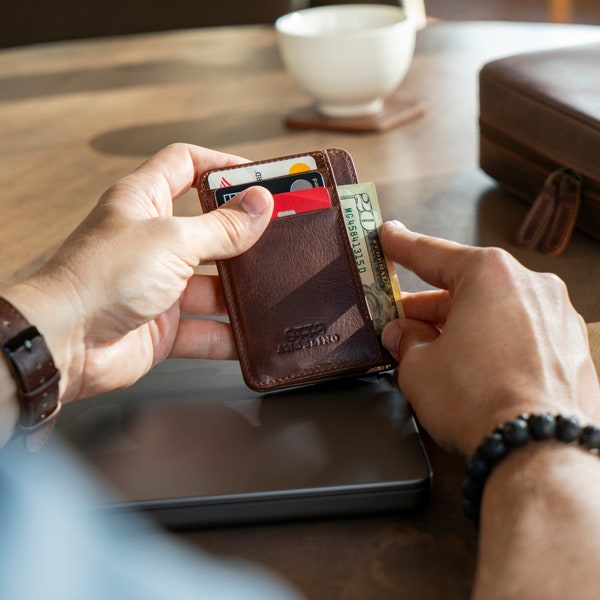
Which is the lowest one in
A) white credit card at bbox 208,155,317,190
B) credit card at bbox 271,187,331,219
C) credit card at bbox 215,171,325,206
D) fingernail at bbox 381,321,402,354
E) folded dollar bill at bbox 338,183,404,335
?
fingernail at bbox 381,321,402,354

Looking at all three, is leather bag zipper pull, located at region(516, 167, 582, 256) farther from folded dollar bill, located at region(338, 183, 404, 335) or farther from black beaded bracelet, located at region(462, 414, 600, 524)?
black beaded bracelet, located at region(462, 414, 600, 524)

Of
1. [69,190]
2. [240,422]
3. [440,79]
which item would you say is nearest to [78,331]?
[240,422]

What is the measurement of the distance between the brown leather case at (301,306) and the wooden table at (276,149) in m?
0.14

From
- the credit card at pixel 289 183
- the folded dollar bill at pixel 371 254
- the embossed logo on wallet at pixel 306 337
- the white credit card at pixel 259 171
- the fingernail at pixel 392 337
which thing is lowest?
the fingernail at pixel 392 337

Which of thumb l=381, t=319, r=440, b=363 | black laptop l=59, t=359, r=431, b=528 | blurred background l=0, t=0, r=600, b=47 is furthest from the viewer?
blurred background l=0, t=0, r=600, b=47

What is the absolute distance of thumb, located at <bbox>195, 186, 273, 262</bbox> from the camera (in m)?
0.75

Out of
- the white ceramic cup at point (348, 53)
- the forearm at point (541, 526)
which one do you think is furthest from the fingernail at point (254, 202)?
the white ceramic cup at point (348, 53)

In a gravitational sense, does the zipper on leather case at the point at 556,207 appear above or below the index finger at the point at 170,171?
below

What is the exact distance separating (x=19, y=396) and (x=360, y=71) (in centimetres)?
86

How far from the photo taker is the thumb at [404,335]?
732 millimetres

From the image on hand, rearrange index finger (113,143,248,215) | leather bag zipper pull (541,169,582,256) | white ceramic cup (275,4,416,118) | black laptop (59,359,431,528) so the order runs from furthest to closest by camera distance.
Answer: white ceramic cup (275,4,416,118)
leather bag zipper pull (541,169,582,256)
index finger (113,143,248,215)
black laptop (59,359,431,528)

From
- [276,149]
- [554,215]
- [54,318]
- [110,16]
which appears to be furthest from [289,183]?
[110,16]

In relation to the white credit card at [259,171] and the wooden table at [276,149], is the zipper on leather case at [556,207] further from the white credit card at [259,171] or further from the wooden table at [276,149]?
the white credit card at [259,171]

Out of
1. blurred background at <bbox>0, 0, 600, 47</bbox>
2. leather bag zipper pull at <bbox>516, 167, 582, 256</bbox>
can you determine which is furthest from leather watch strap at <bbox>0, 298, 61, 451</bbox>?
blurred background at <bbox>0, 0, 600, 47</bbox>
